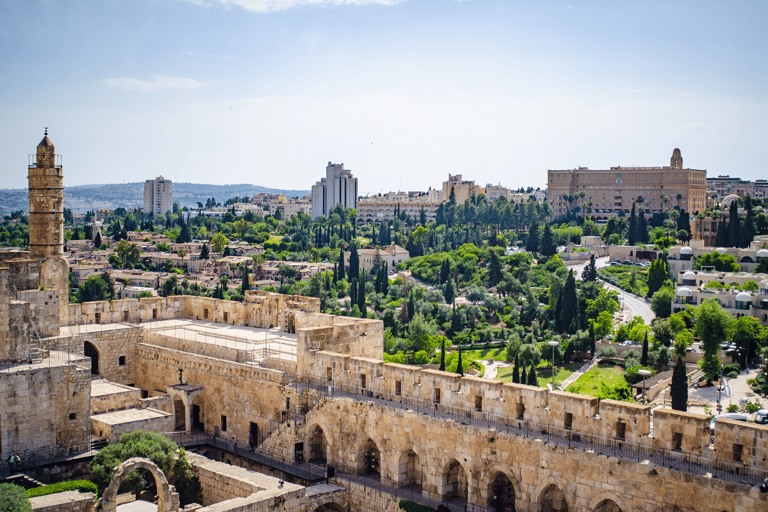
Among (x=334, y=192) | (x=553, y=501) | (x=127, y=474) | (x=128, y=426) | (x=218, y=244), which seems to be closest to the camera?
(x=553, y=501)

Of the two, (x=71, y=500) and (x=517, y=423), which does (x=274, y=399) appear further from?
(x=517, y=423)

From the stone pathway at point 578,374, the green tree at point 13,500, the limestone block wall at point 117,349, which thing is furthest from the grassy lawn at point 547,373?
the green tree at point 13,500

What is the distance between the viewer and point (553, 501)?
51.6ft

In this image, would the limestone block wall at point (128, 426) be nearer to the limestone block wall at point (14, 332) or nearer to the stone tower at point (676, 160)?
the limestone block wall at point (14, 332)

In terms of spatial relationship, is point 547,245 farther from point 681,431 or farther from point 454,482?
point 681,431

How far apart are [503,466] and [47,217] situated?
1673 centimetres

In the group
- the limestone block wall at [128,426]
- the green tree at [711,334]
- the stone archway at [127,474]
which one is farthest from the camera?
the green tree at [711,334]

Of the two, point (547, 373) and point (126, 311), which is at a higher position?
point (126, 311)

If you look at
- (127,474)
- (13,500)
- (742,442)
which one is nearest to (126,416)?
(127,474)

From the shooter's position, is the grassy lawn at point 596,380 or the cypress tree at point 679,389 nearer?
the cypress tree at point 679,389

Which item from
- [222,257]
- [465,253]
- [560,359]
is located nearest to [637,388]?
[560,359]

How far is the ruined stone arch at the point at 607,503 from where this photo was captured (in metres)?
14.0

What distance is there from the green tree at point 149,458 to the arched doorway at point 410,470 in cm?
498

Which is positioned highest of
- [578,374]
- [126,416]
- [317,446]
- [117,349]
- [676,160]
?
[676,160]
